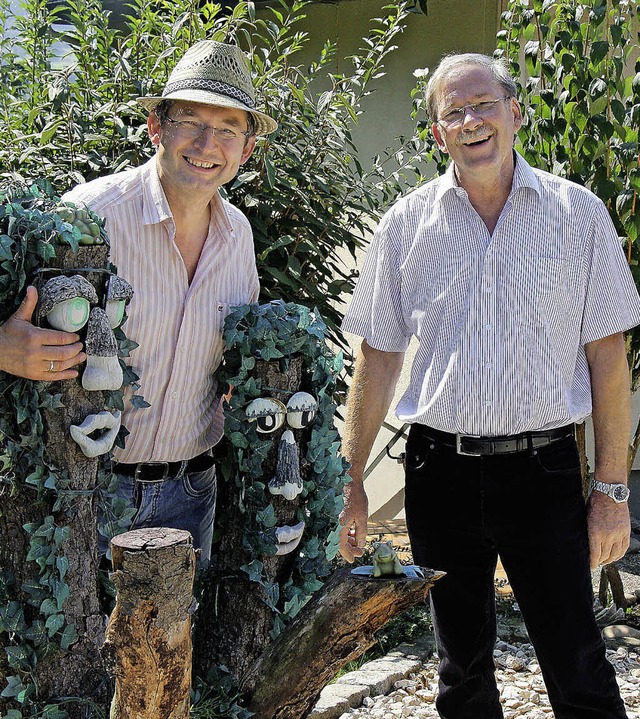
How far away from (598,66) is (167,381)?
2.37 m

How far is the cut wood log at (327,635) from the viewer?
1.84 metres

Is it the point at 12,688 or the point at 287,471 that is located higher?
the point at 287,471

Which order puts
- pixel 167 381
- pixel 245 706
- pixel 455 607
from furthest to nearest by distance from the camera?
pixel 455 607 < pixel 167 381 < pixel 245 706

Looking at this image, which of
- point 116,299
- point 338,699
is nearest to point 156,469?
point 116,299

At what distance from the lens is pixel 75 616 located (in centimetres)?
198

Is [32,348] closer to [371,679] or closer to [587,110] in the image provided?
[371,679]

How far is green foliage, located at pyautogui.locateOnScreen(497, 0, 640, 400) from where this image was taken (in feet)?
12.1

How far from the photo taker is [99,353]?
6.33ft

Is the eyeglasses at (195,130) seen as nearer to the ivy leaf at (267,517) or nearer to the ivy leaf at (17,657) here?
the ivy leaf at (267,517)

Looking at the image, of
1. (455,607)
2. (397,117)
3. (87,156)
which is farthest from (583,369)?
(397,117)

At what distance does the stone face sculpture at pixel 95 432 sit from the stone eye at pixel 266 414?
1.09 ft

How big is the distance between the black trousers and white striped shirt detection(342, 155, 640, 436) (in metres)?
0.12

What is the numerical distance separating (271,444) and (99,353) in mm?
485

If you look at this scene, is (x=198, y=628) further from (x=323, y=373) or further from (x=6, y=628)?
(x=323, y=373)
